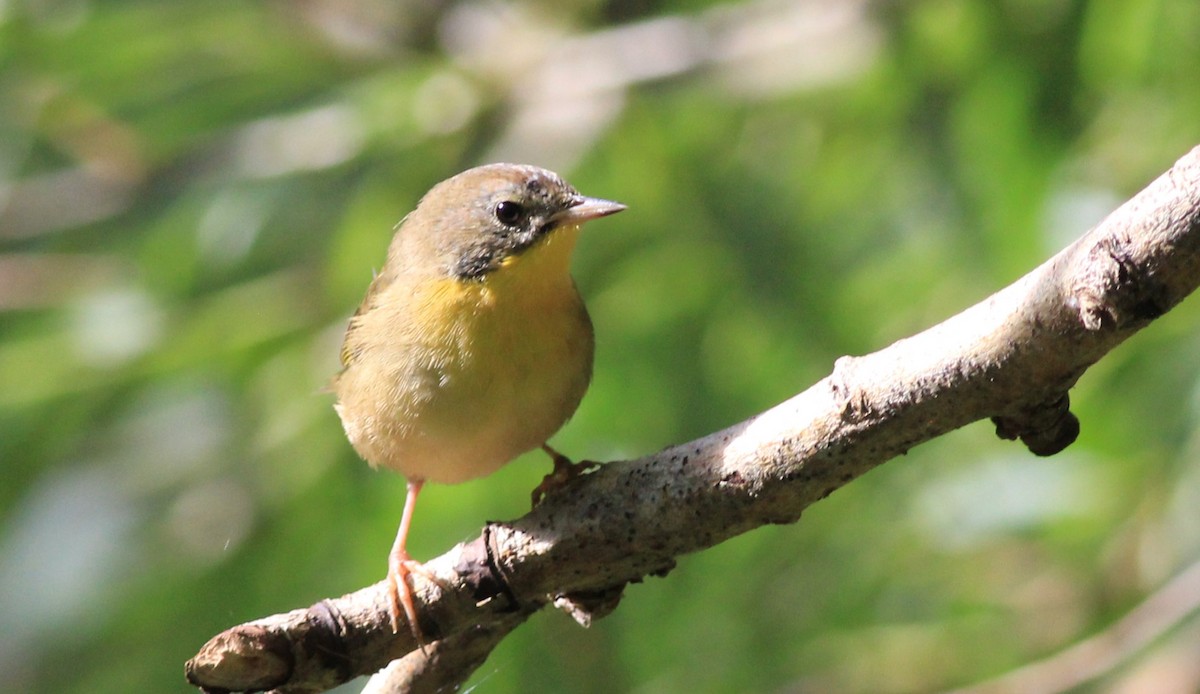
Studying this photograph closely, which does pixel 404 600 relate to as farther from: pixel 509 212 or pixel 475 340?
pixel 509 212

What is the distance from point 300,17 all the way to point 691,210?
2.43 meters

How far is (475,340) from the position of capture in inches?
134

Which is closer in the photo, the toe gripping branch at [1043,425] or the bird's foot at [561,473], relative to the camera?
the toe gripping branch at [1043,425]

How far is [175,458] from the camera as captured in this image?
5816mm

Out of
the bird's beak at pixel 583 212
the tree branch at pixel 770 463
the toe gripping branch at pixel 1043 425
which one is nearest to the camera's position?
the tree branch at pixel 770 463

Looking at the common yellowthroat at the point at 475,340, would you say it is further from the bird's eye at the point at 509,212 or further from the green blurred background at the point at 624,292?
the green blurred background at the point at 624,292

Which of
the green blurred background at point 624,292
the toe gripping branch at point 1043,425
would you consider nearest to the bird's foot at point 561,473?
the toe gripping branch at point 1043,425

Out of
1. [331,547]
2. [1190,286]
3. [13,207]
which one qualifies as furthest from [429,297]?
[13,207]

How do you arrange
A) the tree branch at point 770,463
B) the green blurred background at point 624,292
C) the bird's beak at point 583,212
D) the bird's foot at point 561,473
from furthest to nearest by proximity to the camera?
the green blurred background at point 624,292, the bird's beak at point 583,212, the bird's foot at point 561,473, the tree branch at point 770,463

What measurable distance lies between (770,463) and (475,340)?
1309 millimetres

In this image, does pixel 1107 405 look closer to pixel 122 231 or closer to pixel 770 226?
pixel 770 226

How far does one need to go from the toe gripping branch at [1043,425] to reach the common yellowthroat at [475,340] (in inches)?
54.1

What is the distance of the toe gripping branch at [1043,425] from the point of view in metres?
2.10

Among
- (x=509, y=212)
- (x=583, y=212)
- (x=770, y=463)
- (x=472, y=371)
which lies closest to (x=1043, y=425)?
(x=770, y=463)
